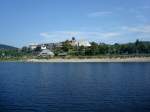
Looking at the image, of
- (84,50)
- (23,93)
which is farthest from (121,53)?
(23,93)

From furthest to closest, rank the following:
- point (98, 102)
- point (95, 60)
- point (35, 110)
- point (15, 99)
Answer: point (95, 60), point (15, 99), point (98, 102), point (35, 110)

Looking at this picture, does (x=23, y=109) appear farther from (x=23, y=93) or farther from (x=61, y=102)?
(x=23, y=93)

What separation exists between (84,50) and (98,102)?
6298 inches

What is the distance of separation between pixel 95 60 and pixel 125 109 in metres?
139

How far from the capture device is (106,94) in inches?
1558

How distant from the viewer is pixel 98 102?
111ft

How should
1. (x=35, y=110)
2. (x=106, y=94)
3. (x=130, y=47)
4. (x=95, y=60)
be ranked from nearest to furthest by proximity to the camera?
(x=35, y=110) → (x=106, y=94) → (x=95, y=60) → (x=130, y=47)

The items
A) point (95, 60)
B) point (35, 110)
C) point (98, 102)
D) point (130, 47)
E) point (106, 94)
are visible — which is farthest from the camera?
point (130, 47)

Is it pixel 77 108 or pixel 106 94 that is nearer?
pixel 77 108

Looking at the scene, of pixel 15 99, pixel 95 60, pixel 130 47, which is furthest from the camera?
pixel 130 47

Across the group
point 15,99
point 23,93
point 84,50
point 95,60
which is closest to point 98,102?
point 15,99

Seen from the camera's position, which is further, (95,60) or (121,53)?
(121,53)

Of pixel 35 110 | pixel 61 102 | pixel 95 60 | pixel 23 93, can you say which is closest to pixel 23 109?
pixel 35 110

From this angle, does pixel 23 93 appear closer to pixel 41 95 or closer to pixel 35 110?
pixel 41 95
